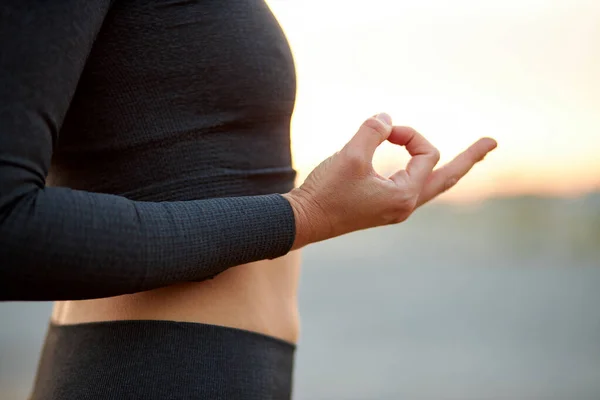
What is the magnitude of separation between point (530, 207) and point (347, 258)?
5.34m

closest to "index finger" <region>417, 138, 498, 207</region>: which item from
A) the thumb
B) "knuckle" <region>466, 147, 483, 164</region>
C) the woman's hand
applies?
"knuckle" <region>466, 147, 483, 164</region>

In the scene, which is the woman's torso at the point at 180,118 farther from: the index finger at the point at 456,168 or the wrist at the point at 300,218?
the index finger at the point at 456,168

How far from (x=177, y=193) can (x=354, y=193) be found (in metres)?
0.26

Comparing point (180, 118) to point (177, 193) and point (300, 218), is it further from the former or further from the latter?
point (300, 218)

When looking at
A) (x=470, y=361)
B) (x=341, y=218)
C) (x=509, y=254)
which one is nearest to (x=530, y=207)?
(x=509, y=254)

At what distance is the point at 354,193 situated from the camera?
1.06m

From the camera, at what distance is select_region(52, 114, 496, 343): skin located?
1.05 meters

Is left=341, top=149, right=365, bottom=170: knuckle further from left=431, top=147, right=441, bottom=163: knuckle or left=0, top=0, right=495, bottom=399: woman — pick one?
left=431, top=147, right=441, bottom=163: knuckle

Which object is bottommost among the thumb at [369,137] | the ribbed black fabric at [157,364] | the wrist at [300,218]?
the ribbed black fabric at [157,364]

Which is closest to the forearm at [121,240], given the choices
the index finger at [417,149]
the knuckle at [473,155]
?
the index finger at [417,149]

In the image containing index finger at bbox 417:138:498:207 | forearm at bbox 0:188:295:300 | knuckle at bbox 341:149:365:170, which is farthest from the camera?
index finger at bbox 417:138:498:207

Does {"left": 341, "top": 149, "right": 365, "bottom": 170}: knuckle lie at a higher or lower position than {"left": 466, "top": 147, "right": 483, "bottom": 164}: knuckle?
lower

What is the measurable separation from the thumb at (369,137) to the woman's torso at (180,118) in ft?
0.54

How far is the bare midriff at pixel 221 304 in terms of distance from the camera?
108cm
